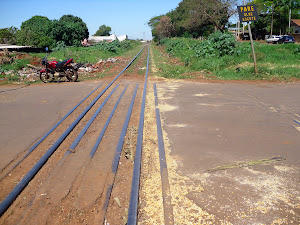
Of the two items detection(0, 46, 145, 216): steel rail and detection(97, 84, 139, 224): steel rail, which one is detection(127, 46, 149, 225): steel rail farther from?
detection(0, 46, 145, 216): steel rail

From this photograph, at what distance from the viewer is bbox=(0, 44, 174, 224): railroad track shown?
3.23 metres

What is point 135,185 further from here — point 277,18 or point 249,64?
point 277,18

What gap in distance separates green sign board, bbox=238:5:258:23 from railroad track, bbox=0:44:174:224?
9.12m

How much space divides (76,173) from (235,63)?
15.3 metres

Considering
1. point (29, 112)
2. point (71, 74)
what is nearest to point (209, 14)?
point (71, 74)

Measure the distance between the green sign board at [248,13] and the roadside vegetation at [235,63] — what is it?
9.19ft

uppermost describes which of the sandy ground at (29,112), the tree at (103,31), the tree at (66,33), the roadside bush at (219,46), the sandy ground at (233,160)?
the tree at (103,31)

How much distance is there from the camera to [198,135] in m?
5.66

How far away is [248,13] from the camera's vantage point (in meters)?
12.8

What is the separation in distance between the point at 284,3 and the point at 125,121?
60741 millimetres

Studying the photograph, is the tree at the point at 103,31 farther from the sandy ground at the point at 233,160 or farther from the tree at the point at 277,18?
the sandy ground at the point at 233,160

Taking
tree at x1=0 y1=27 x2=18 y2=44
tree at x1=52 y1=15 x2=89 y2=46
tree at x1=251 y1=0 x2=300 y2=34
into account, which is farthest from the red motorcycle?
tree at x1=251 y1=0 x2=300 y2=34

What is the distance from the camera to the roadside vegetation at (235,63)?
13.9 m

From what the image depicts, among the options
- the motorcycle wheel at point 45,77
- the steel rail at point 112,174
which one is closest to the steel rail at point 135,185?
the steel rail at point 112,174
